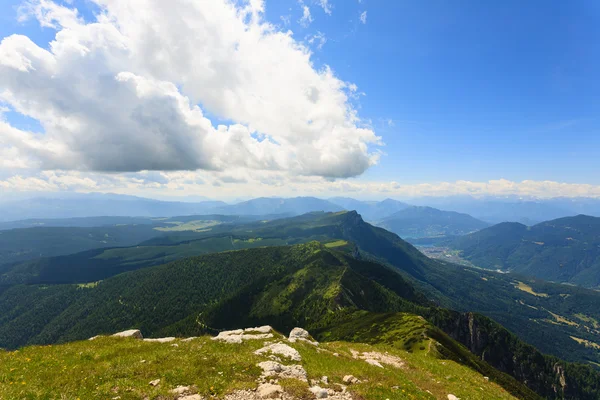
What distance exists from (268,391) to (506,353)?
696ft

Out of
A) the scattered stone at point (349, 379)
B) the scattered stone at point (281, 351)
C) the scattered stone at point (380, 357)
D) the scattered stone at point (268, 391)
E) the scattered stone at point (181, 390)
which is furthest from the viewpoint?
the scattered stone at point (380, 357)

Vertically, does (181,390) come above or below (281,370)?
above

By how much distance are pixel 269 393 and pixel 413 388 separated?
14431mm

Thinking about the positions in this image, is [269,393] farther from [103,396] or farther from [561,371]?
[561,371]

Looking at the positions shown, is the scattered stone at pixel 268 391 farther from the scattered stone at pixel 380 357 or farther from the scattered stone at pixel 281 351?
the scattered stone at pixel 380 357

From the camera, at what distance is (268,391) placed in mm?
17594

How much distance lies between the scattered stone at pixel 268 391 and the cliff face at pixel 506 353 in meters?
187

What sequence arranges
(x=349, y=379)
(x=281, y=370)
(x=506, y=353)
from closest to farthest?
(x=281, y=370) → (x=349, y=379) → (x=506, y=353)

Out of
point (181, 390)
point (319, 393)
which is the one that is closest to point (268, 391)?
point (319, 393)

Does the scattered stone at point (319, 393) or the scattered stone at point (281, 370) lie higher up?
the scattered stone at point (319, 393)

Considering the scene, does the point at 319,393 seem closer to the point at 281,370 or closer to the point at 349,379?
the point at 281,370

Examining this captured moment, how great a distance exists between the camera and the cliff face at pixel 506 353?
158875 mm

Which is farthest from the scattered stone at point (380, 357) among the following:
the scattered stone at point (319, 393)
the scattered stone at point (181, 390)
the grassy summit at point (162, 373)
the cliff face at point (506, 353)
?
the cliff face at point (506, 353)

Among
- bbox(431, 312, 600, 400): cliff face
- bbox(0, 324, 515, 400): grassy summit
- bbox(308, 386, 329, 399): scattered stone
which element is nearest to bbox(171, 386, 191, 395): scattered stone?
bbox(0, 324, 515, 400): grassy summit
